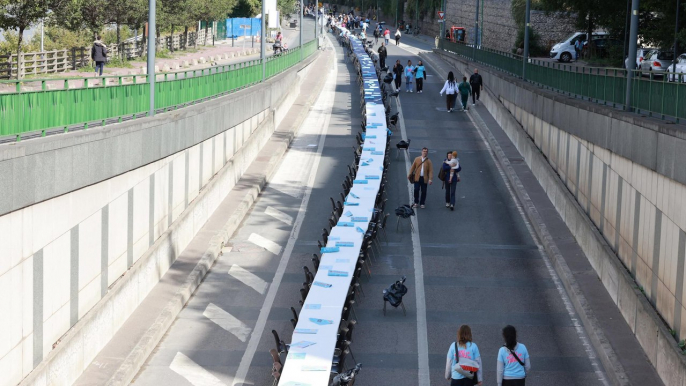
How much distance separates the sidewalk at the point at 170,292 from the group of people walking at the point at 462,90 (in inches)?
404

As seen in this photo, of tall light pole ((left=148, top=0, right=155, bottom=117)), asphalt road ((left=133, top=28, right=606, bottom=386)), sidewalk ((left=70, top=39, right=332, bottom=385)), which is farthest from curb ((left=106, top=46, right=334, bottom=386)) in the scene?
tall light pole ((left=148, top=0, right=155, bottom=117))

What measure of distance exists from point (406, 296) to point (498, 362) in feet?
22.6

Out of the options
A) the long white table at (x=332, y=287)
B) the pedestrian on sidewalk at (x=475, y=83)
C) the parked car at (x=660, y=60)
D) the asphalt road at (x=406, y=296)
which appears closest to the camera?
the long white table at (x=332, y=287)

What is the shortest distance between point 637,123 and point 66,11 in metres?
37.4

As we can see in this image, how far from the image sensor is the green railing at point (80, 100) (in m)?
13.6

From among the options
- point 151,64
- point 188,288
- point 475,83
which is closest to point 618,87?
point 151,64

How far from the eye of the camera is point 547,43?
7200cm

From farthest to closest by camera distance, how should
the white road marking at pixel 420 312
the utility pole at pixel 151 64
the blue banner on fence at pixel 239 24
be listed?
the blue banner on fence at pixel 239 24 < the utility pole at pixel 151 64 < the white road marking at pixel 420 312

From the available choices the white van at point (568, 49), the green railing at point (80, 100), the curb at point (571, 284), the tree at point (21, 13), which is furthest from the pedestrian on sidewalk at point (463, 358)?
the white van at point (568, 49)

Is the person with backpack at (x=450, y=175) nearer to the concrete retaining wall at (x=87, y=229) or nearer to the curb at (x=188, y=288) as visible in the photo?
the curb at (x=188, y=288)

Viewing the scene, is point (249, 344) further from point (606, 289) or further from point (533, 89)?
point (533, 89)

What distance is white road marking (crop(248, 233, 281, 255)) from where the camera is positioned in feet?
74.2

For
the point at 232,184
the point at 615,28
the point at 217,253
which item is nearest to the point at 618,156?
the point at 217,253

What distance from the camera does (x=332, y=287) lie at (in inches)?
666
